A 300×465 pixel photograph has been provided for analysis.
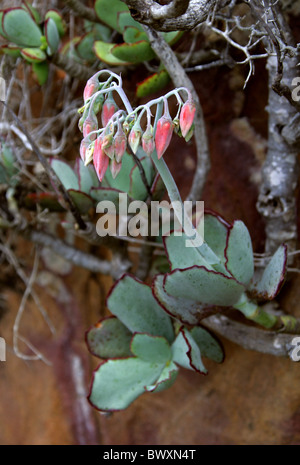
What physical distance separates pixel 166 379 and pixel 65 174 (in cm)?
44

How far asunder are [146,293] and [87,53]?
582 millimetres

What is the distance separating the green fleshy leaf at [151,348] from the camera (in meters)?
0.87

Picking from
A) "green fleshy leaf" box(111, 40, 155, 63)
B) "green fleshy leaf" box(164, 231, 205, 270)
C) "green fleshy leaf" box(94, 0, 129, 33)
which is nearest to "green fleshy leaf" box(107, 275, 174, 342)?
"green fleshy leaf" box(164, 231, 205, 270)

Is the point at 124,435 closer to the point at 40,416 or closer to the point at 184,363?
the point at 40,416

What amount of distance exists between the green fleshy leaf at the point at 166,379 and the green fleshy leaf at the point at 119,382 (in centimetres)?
2

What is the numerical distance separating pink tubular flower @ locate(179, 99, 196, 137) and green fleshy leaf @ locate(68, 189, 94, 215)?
356mm

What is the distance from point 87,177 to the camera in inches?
37.2

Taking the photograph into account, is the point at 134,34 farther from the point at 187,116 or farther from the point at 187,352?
the point at 187,352

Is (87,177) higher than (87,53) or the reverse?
the reverse

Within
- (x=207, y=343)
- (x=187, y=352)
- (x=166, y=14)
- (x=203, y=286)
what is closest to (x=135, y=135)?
(x=166, y=14)

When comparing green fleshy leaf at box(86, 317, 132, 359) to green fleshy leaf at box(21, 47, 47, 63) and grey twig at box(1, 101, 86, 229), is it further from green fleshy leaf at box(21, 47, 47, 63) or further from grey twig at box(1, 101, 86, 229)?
green fleshy leaf at box(21, 47, 47, 63)

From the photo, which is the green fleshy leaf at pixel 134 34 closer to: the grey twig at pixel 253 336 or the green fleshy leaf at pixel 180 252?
the green fleshy leaf at pixel 180 252
